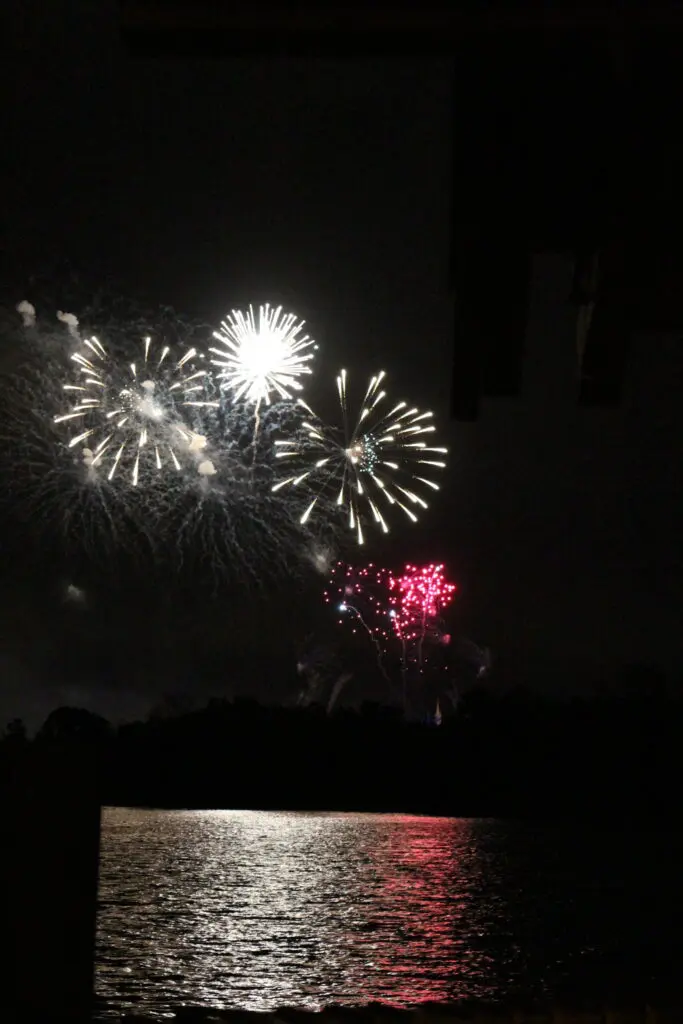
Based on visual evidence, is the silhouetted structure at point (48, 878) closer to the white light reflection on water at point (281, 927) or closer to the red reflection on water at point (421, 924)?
the white light reflection on water at point (281, 927)

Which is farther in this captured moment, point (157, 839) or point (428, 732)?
point (428, 732)

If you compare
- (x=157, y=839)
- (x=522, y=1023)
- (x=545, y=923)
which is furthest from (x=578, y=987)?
(x=157, y=839)

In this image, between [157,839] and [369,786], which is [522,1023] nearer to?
[157,839]

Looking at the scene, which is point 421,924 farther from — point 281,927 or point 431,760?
point 431,760

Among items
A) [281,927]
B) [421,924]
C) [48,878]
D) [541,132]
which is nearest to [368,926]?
[421,924]

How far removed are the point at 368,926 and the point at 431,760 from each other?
137 ft

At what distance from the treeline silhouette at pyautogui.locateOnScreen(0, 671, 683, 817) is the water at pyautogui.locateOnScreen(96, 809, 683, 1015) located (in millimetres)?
28186

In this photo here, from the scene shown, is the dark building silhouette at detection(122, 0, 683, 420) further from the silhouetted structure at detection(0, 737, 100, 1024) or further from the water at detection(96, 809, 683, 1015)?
the water at detection(96, 809, 683, 1015)

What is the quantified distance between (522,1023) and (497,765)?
156 feet

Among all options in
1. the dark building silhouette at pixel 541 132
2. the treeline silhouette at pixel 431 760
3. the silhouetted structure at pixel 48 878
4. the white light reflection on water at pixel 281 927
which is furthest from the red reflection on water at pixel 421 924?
the treeline silhouette at pixel 431 760

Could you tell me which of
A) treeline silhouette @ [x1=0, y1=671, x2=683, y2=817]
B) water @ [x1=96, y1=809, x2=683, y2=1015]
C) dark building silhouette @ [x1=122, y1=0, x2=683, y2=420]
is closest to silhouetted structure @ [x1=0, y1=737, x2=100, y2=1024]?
water @ [x1=96, y1=809, x2=683, y2=1015]

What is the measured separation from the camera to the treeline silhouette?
46219mm

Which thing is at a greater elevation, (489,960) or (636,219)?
(636,219)

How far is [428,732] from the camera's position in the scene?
51875mm
